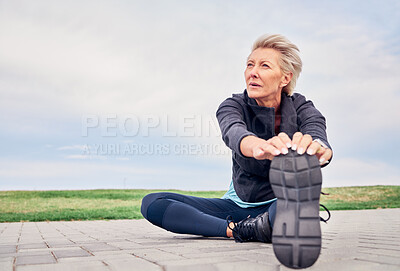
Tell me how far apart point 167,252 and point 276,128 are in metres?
1.38

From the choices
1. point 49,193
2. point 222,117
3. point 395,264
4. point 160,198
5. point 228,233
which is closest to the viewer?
point 395,264

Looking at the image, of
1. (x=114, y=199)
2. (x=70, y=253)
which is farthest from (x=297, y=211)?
(x=114, y=199)

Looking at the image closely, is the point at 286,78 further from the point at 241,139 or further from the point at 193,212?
the point at 193,212

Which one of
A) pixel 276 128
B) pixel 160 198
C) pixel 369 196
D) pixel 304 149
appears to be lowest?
pixel 369 196

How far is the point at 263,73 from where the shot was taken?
9.50 ft

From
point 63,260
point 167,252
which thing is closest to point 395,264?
point 167,252

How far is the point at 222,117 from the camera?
280 cm

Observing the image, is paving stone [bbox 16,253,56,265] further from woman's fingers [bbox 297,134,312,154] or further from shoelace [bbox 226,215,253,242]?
woman's fingers [bbox 297,134,312,154]

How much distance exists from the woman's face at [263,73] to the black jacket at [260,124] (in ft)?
0.47

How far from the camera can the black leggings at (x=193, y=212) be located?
3.15 meters

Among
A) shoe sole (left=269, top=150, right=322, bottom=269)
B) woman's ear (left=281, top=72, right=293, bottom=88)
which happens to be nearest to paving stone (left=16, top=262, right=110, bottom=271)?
shoe sole (left=269, top=150, right=322, bottom=269)

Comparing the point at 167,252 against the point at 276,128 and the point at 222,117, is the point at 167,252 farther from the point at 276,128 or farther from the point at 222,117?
the point at 276,128

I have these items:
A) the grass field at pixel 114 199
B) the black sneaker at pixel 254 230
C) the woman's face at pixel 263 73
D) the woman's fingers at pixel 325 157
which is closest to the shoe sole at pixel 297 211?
the woman's fingers at pixel 325 157

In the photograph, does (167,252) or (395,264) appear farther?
(167,252)
